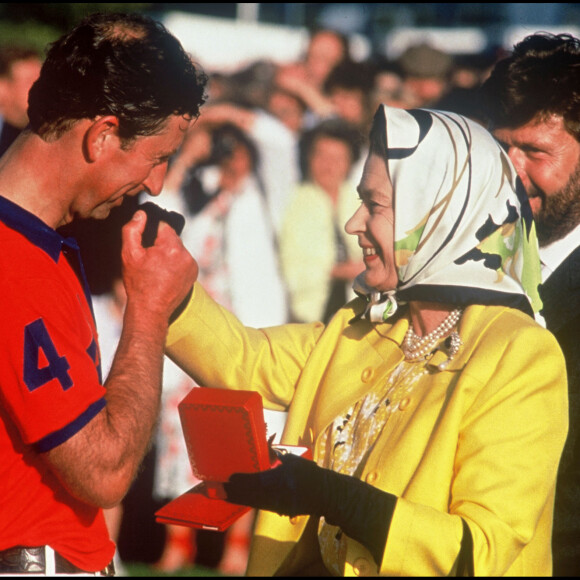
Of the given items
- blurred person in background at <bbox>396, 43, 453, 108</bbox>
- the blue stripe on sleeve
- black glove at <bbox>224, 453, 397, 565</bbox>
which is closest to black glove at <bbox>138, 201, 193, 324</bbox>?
the blue stripe on sleeve

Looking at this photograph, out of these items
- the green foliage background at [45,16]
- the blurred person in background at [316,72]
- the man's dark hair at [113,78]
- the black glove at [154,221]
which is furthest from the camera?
the green foliage background at [45,16]

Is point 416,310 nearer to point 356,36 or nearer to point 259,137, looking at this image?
point 259,137

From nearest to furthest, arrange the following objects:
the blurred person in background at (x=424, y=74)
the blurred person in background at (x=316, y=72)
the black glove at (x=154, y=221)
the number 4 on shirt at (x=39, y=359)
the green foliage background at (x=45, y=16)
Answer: the number 4 on shirt at (x=39, y=359) < the black glove at (x=154, y=221) < the blurred person in background at (x=424, y=74) < the blurred person in background at (x=316, y=72) < the green foliage background at (x=45, y=16)

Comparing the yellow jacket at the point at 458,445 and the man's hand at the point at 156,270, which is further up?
the man's hand at the point at 156,270

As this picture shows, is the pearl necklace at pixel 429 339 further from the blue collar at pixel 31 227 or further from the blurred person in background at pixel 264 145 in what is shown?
the blurred person in background at pixel 264 145

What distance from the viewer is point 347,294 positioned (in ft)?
13.7

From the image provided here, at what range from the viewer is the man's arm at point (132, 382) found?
1.95m

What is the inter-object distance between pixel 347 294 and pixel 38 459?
7.68ft

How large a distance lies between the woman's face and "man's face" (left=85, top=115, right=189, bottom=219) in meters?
0.53

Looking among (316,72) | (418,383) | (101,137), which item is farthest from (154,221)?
(316,72)

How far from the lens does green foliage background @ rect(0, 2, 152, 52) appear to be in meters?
4.91

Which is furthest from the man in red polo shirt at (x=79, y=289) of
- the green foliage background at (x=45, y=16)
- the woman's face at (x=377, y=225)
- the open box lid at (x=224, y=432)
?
the green foliage background at (x=45, y=16)

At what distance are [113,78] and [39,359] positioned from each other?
28.7 inches

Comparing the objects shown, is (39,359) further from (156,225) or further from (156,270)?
(156,225)
